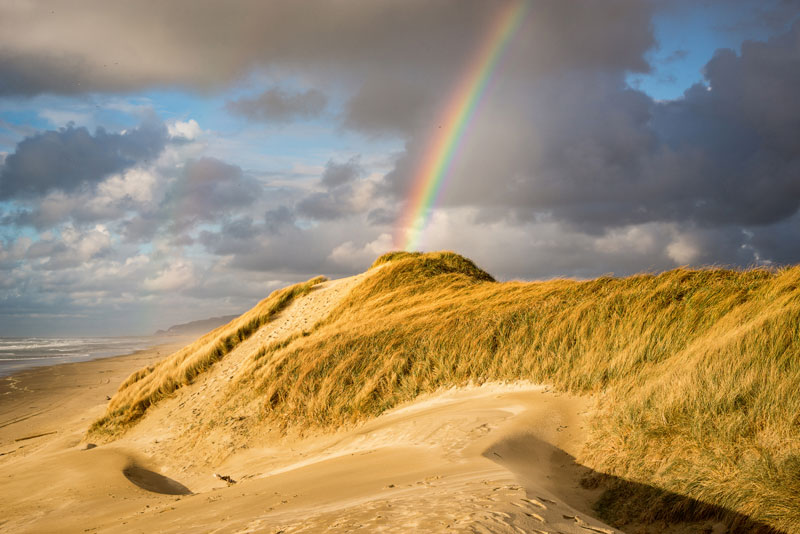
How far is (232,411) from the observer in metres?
14.3

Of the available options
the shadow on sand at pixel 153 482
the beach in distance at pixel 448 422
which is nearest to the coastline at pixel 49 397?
the beach in distance at pixel 448 422

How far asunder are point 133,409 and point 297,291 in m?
8.67

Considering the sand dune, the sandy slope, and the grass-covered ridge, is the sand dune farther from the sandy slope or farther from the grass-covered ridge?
the grass-covered ridge

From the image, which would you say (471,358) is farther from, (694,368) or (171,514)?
(171,514)

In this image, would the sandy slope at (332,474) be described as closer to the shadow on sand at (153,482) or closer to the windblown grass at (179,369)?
the shadow on sand at (153,482)

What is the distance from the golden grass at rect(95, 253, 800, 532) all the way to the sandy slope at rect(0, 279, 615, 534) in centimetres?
72

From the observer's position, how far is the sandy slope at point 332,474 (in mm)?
4527

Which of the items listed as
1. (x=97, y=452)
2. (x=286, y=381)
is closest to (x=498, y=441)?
(x=286, y=381)

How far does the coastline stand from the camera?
1912cm

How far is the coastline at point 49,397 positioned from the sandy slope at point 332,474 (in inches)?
84.5

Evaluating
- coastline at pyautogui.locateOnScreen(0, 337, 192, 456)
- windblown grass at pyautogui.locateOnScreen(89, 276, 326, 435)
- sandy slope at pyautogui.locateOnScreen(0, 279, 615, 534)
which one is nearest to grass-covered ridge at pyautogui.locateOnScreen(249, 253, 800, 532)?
sandy slope at pyautogui.locateOnScreen(0, 279, 615, 534)

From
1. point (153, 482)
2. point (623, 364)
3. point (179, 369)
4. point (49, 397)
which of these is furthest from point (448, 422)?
point (49, 397)

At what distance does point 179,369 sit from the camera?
18734 mm

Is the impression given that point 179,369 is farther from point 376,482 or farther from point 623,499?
point 623,499
